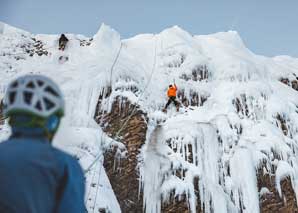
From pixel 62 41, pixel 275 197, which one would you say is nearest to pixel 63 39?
pixel 62 41

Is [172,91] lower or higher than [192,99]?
lower

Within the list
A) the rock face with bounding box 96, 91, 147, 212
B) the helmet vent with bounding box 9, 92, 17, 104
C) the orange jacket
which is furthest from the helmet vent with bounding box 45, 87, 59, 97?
the orange jacket

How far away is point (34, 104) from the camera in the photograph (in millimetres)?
1290

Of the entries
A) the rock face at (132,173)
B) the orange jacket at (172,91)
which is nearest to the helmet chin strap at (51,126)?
the rock face at (132,173)

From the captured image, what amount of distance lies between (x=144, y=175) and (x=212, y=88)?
606cm

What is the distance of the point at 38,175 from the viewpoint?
3.98ft

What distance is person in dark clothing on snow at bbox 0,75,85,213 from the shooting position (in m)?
1.19

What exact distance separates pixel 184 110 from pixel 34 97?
1476 centimetres

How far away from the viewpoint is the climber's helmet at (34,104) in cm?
129

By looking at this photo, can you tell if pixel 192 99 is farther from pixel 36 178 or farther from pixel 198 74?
pixel 36 178

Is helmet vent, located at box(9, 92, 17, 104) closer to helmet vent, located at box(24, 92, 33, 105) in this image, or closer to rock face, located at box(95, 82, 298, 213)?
helmet vent, located at box(24, 92, 33, 105)

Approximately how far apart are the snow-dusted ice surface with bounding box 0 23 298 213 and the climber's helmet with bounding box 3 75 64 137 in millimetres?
8384

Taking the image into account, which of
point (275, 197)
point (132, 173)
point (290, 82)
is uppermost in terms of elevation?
point (290, 82)

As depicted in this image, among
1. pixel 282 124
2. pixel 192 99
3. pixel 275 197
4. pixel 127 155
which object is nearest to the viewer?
pixel 127 155
